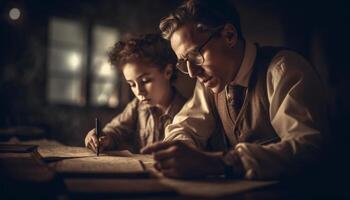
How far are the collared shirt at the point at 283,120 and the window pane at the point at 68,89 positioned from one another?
197 inches

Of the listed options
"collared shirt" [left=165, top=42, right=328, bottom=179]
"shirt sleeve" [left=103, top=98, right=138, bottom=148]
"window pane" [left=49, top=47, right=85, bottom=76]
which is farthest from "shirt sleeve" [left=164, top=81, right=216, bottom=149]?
"window pane" [left=49, top=47, right=85, bottom=76]

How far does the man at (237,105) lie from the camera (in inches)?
53.1

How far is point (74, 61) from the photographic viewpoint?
23.0 feet

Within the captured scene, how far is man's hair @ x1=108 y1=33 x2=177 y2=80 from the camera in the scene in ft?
9.09

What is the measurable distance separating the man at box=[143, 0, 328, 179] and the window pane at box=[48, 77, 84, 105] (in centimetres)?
500

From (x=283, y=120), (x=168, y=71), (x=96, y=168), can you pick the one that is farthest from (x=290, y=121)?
(x=168, y=71)

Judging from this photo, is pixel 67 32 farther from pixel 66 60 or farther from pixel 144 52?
pixel 144 52

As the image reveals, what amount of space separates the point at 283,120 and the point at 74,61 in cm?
600

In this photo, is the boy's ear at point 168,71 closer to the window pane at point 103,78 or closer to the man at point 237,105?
the man at point 237,105

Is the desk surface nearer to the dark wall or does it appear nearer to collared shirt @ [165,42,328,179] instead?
collared shirt @ [165,42,328,179]

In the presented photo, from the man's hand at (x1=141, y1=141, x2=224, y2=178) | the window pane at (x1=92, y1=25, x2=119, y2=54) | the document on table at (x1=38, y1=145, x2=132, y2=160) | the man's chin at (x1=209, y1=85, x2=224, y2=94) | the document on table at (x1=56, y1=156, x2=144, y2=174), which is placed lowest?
the document on table at (x1=38, y1=145, x2=132, y2=160)

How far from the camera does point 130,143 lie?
3141 millimetres

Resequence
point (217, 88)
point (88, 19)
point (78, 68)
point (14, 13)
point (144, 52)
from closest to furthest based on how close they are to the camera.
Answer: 1. point (217, 88)
2. point (144, 52)
3. point (14, 13)
4. point (88, 19)
5. point (78, 68)

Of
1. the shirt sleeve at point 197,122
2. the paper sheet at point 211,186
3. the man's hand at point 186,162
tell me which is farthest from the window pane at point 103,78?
the paper sheet at point 211,186
